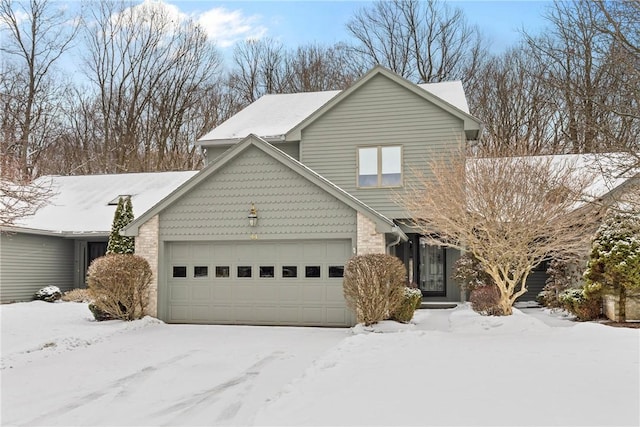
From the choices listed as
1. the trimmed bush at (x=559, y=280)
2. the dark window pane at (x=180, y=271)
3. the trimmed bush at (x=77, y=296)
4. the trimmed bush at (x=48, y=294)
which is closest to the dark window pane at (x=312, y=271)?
the dark window pane at (x=180, y=271)

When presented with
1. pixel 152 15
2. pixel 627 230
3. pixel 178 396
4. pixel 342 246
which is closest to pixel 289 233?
pixel 342 246

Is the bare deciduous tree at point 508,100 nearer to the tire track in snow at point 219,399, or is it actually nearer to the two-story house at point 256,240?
the two-story house at point 256,240

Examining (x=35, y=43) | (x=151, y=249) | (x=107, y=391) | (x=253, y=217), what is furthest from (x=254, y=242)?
(x=35, y=43)

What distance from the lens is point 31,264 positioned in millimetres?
20734

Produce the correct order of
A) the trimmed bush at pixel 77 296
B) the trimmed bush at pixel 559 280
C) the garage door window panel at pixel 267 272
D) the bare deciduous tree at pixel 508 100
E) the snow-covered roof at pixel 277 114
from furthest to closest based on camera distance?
the bare deciduous tree at pixel 508 100 < the trimmed bush at pixel 77 296 < the snow-covered roof at pixel 277 114 < the trimmed bush at pixel 559 280 < the garage door window panel at pixel 267 272

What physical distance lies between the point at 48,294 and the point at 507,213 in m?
16.3

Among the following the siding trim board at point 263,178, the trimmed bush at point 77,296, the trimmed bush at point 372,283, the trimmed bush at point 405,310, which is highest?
the siding trim board at point 263,178

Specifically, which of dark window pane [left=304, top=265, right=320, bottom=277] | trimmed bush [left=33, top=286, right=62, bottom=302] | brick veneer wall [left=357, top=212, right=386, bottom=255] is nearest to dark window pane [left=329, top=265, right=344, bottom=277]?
dark window pane [left=304, top=265, right=320, bottom=277]

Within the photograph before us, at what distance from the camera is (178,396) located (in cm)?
741

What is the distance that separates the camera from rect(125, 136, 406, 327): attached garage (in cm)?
1413

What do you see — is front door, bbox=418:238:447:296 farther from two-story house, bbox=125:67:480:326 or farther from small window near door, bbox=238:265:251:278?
small window near door, bbox=238:265:251:278

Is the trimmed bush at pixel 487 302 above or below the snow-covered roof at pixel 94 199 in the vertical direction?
below

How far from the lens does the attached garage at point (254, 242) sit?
14.1 m

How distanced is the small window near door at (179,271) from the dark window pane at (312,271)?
3301 mm
